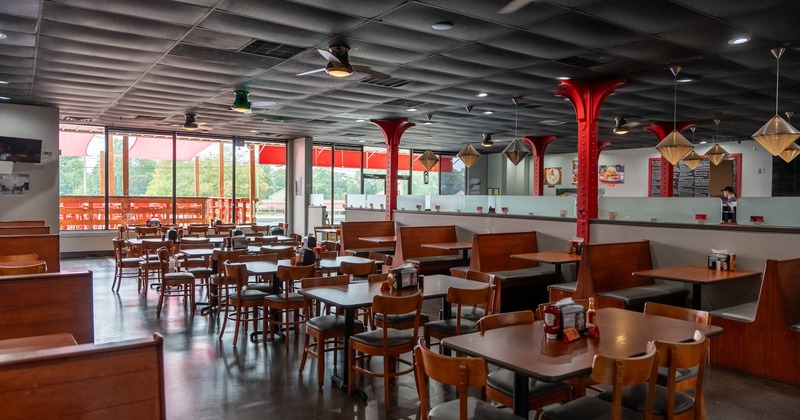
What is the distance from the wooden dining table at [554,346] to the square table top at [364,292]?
116cm

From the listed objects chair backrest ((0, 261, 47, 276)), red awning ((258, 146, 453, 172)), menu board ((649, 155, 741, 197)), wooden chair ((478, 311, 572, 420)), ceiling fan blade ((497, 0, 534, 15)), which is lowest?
wooden chair ((478, 311, 572, 420))

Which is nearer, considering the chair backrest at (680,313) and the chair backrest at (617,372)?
the chair backrest at (617,372)

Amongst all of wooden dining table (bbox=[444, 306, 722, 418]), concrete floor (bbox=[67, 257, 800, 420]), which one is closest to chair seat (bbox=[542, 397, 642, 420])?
wooden dining table (bbox=[444, 306, 722, 418])

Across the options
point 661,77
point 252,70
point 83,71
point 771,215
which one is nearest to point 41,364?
point 252,70

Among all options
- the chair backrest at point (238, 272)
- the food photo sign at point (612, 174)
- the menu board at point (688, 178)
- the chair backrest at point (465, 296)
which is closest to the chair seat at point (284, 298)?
the chair backrest at point (238, 272)

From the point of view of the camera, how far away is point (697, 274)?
557 cm

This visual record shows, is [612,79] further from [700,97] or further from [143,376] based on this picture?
[143,376]

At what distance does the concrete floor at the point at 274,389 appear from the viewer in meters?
3.94

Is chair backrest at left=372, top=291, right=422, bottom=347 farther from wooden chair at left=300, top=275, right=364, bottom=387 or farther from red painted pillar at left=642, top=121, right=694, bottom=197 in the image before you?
red painted pillar at left=642, top=121, right=694, bottom=197

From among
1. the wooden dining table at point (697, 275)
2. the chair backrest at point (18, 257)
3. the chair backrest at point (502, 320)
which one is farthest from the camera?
the chair backrest at point (18, 257)

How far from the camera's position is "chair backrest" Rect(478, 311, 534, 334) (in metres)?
3.25

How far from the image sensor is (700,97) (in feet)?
29.9

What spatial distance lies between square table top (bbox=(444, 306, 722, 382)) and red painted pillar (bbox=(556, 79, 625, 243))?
13.3ft

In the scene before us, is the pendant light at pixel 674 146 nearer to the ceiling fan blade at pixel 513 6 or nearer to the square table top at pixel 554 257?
the square table top at pixel 554 257
